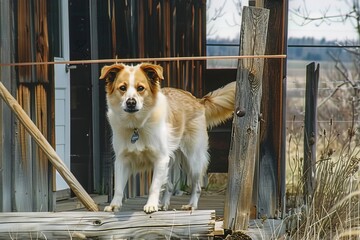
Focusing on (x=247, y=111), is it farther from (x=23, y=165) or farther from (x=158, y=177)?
(x=23, y=165)

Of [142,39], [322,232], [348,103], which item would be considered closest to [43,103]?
[142,39]

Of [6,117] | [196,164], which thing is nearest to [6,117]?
[6,117]

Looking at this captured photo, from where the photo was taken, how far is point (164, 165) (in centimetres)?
721

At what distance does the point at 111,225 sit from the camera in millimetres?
6664

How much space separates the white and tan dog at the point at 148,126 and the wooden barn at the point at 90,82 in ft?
0.91

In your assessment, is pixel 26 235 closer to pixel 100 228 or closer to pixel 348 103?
pixel 100 228

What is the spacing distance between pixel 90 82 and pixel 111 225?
3129 mm

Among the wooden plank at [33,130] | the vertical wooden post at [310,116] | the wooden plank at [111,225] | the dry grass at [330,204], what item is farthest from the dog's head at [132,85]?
the vertical wooden post at [310,116]

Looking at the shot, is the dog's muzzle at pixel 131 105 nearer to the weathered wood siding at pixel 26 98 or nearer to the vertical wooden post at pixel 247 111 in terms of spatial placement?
the vertical wooden post at pixel 247 111

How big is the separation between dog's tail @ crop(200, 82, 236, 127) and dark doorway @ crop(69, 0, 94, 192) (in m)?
1.80

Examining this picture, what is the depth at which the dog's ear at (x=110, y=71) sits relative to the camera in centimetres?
684

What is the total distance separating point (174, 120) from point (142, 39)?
6.53 feet

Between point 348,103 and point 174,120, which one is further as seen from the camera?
point 348,103

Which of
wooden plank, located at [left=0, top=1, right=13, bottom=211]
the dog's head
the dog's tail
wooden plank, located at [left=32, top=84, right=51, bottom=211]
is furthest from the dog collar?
the dog's tail
